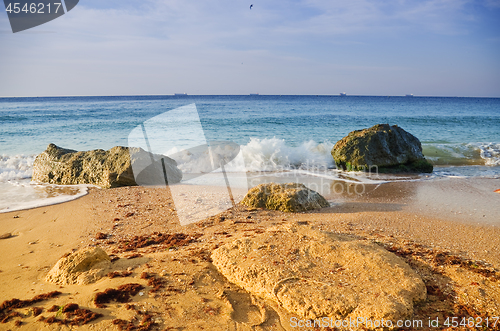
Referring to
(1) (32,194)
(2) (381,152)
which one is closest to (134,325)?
(1) (32,194)

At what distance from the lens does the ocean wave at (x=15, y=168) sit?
7.89 m

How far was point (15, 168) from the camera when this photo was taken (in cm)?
905

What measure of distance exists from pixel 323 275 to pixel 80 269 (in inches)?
87.1

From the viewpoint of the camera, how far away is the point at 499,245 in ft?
12.5

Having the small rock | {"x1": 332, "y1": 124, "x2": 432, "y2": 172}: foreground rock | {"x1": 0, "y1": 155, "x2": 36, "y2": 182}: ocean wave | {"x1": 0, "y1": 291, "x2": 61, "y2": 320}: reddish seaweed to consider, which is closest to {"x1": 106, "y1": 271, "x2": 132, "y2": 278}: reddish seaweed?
{"x1": 0, "y1": 291, "x2": 61, "y2": 320}: reddish seaweed

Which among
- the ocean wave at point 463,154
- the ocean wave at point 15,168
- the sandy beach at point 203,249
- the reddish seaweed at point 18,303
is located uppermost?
the ocean wave at point 15,168

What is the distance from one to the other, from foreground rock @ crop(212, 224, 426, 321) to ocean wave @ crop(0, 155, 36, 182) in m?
7.29

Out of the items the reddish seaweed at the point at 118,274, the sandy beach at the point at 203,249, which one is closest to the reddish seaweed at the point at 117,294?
the sandy beach at the point at 203,249

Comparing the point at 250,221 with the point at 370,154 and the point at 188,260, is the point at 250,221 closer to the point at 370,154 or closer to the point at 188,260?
the point at 188,260

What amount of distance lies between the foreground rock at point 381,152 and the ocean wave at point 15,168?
28.2 ft

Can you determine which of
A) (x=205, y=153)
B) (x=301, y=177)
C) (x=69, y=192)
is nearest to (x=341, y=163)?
(x=301, y=177)

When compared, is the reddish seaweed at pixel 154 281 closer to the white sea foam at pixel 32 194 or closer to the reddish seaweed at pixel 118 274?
the reddish seaweed at pixel 118 274

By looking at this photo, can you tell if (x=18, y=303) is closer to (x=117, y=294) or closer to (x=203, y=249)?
(x=117, y=294)

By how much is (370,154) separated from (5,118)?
24.7 metres
